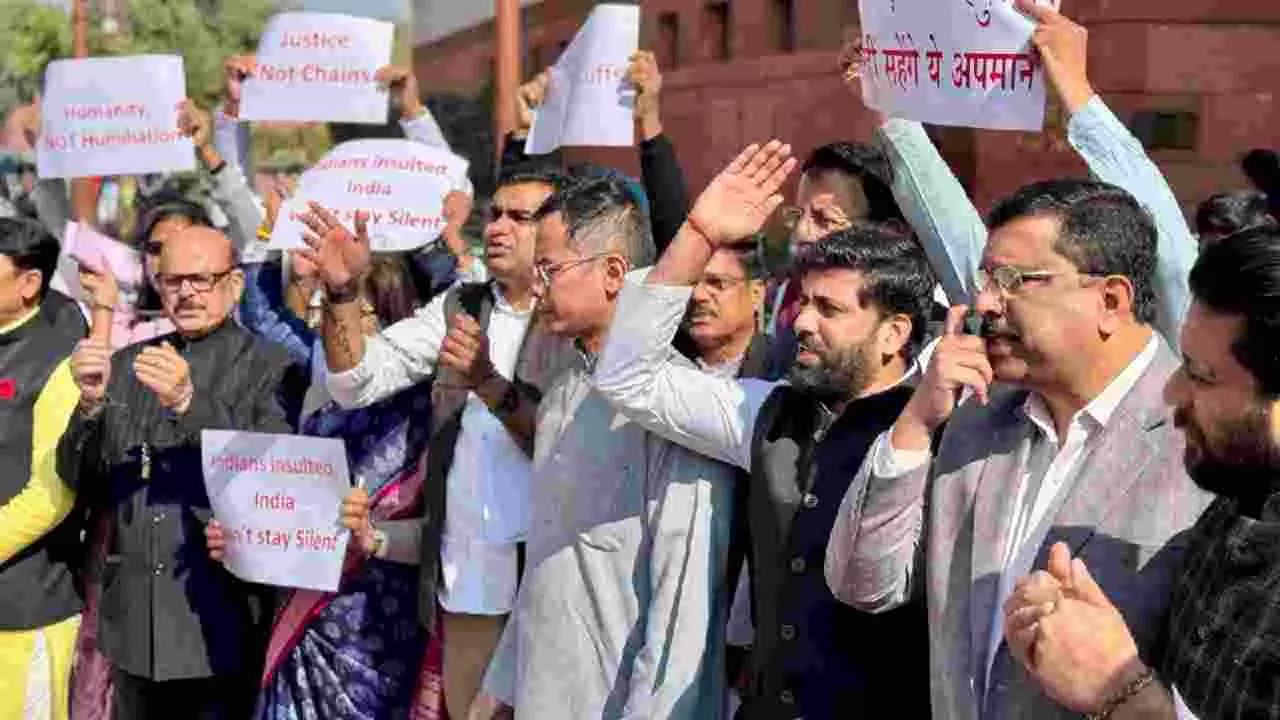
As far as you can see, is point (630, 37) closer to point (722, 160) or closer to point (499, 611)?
point (499, 611)

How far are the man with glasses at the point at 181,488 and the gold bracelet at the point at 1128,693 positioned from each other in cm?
312

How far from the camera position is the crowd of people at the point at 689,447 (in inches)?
105

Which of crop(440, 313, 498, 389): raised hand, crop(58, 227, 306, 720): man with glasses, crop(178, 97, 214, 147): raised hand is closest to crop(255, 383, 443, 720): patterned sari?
crop(58, 227, 306, 720): man with glasses

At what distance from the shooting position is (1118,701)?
2.44 metres

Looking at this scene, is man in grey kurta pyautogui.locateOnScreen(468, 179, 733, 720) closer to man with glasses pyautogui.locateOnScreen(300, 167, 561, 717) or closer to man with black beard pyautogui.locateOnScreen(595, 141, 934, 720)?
man with black beard pyautogui.locateOnScreen(595, 141, 934, 720)

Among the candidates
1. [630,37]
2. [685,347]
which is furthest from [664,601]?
[630,37]

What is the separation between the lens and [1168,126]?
11.4 m

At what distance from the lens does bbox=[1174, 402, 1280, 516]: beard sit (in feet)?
7.52

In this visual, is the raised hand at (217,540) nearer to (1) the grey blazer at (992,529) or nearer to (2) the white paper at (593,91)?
(2) the white paper at (593,91)

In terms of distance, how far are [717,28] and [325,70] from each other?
1370 cm

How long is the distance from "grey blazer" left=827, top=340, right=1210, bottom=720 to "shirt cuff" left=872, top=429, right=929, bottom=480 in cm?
2

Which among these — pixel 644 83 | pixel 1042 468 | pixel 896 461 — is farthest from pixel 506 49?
pixel 1042 468

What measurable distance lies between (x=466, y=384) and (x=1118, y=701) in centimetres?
227

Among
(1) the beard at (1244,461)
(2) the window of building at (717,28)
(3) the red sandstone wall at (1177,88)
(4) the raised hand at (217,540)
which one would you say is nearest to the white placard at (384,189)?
(4) the raised hand at (217,540)
